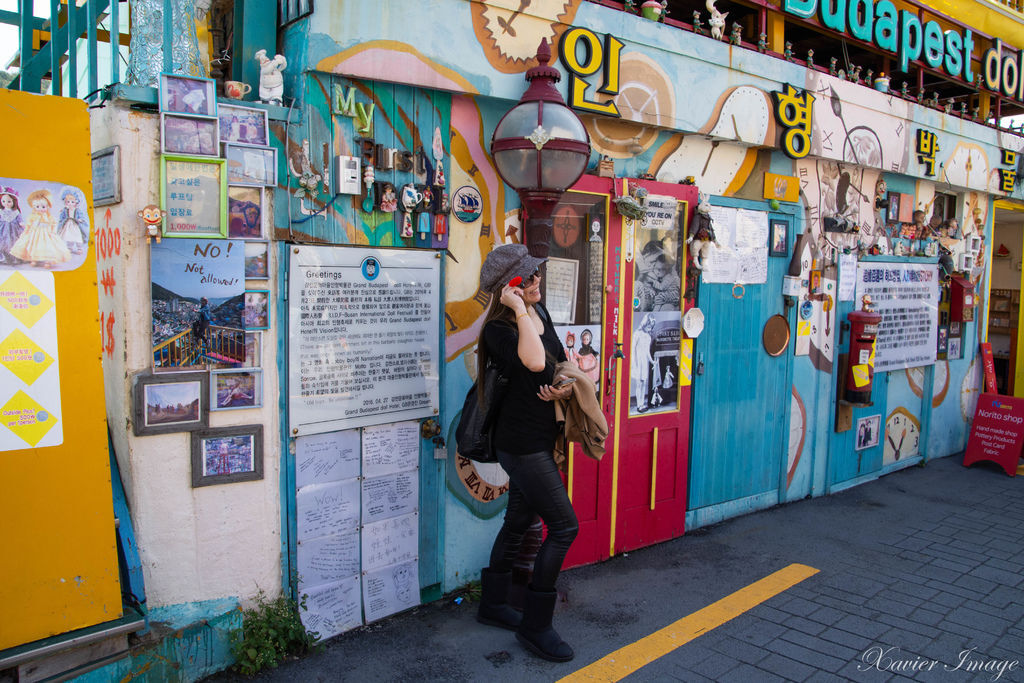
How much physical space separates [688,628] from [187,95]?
384 centimetres

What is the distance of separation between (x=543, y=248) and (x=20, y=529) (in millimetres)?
2840

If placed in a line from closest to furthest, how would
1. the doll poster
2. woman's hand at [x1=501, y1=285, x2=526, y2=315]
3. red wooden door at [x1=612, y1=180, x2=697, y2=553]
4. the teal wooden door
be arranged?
1. the doll poster
2. woman's hand at [x1=501, y1=285, x2=526, y2=315]
3. red wooden door at [x1=612, y1=180, x2=697, y2=553]
4. the teal wooden door

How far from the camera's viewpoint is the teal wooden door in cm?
585

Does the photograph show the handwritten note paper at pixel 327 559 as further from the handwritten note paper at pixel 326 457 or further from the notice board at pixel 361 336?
the notice board at pixel 361 336

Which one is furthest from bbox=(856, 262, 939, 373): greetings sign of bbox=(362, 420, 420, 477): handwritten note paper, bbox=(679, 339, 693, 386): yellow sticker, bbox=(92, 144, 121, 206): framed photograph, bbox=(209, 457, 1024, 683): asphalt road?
bbox=(92, 144, 121, 206): framed photograph

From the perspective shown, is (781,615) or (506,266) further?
(781,615)

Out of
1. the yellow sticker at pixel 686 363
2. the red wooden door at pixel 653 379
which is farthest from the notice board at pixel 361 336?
the yellow sticker at pixel 686 363

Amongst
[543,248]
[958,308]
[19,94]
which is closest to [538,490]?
[543,248]

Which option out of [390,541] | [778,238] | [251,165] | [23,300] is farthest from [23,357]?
[778,238]

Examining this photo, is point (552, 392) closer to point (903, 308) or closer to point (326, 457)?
point (326, 457)

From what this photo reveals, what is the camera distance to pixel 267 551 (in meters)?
3.75

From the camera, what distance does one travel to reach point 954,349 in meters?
8.59

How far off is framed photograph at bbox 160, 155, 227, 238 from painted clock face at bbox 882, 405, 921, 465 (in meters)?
6.94

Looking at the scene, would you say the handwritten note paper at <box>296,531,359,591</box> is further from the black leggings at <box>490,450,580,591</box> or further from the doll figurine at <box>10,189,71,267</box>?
the doll figurine at <box>10,189,71,267</box>
